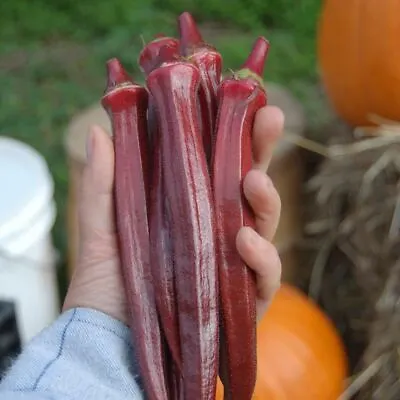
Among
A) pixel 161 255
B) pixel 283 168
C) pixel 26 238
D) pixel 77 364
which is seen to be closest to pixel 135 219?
pixel 161 255

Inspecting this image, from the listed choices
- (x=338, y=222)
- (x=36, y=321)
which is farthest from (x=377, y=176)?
(x=36, y=321)

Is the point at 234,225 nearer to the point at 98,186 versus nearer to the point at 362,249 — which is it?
the point at 98,186

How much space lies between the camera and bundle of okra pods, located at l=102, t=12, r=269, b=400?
89cm

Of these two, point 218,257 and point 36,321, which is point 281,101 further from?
point 218,257

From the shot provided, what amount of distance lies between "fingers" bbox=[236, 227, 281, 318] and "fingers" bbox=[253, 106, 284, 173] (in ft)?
0.43

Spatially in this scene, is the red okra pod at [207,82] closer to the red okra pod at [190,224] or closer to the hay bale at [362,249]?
the red okra pod at [190,224]

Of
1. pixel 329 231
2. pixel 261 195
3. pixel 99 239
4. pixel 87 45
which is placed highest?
pixel 261 195

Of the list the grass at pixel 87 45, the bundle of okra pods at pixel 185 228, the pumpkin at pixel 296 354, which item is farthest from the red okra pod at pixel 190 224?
the grass at pixel 87 45

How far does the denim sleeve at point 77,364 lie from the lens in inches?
34.0

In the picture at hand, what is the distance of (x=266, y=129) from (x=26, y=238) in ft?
2.05

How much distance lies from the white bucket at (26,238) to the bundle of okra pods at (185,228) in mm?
494

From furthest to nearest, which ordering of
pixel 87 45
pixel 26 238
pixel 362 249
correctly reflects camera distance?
1. pixel 87 45
2. pixel 362 249
3. pixel 26 238

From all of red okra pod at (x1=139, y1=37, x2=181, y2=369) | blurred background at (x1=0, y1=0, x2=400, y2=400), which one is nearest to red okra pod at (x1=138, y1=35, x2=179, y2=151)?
red okra pod at (x1=139, y1=37, x2=181, y2=369)

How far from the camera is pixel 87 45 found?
2.83 m
